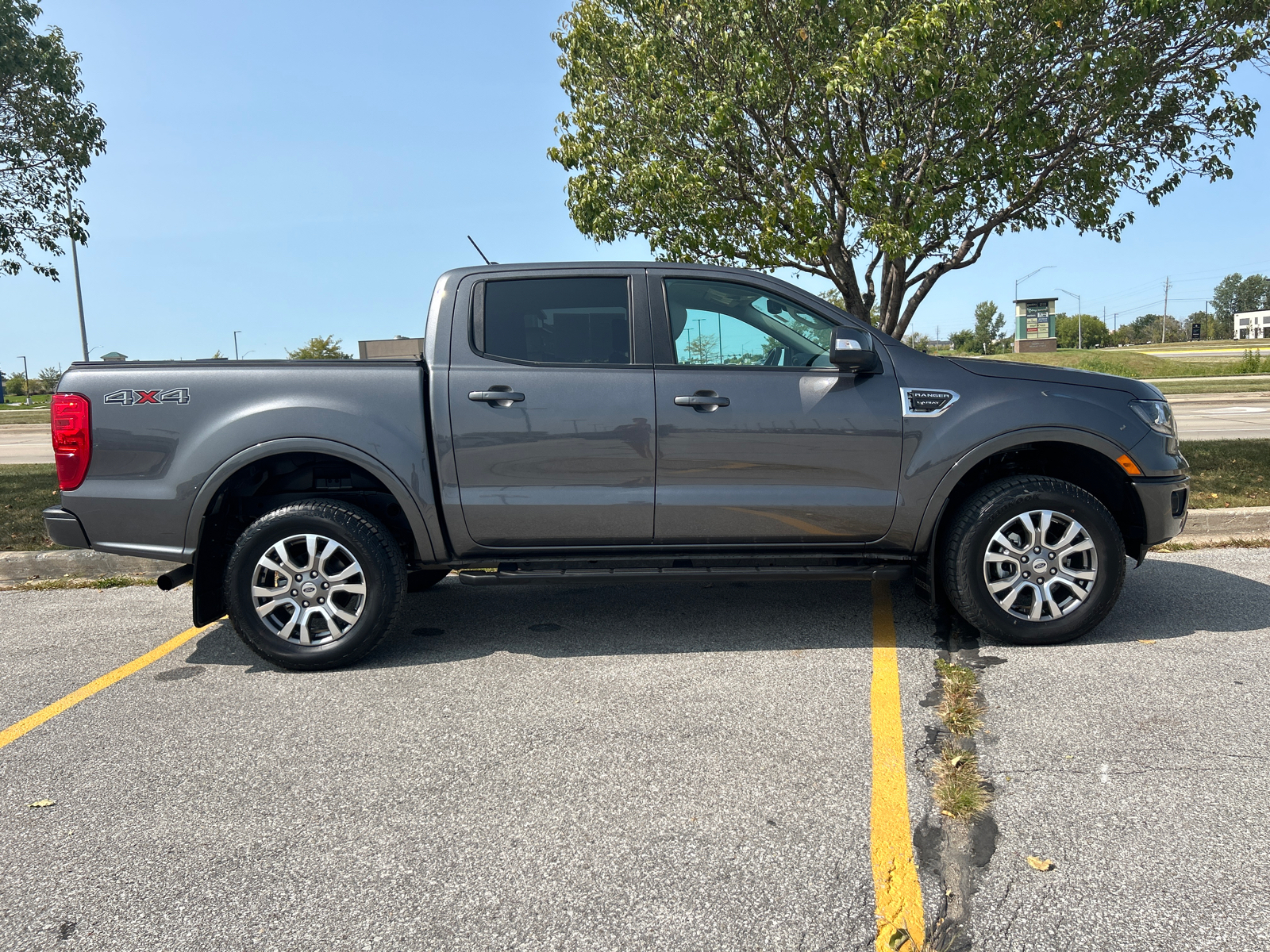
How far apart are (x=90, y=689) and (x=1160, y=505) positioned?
5.25 m

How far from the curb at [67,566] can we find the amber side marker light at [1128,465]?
20.1 ft

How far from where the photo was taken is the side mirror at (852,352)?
13.9ft

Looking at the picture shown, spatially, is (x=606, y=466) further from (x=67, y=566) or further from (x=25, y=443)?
(x=25, y=443)

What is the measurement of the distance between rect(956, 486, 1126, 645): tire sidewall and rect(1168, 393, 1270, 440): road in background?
9182mm

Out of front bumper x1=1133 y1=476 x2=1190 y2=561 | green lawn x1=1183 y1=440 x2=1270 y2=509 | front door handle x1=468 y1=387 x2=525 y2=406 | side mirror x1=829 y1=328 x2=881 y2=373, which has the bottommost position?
green lawn x1=1183 y1=440 x2=1270 y2=509

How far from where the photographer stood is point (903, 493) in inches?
174

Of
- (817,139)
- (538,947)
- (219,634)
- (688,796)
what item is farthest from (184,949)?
(817,139)

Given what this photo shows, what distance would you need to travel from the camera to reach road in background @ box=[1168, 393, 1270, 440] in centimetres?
1370

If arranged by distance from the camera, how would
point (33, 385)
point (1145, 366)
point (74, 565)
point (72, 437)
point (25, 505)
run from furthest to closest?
point (33, 385)
point (1145, 366)
point (25, 505)
point (74, 565)
point (72, 437)

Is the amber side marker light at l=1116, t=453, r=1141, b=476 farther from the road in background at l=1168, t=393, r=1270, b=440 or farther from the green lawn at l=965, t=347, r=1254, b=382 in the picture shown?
the green lawn at l=965, t=347, r=1254, b=382

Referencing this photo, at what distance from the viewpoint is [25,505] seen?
8867mm

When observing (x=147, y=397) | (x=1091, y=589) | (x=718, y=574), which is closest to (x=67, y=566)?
(x=147, y=397)

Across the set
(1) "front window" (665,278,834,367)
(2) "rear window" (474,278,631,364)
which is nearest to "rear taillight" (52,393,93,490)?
(2) "rear window" (474,278,631,364)

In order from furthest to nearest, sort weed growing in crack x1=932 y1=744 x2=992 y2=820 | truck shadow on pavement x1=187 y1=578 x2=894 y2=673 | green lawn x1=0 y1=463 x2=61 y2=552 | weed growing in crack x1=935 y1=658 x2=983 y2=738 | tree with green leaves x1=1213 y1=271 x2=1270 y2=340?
tree with green leaves x1=1213 y1=271 x2=1270 y2=340 < green lawn x1=0 y1=463 x2=61 y2=552 < truck shadow on pavement x1=187 y1=578 x2=894 y2=673 < weed growing in crack x1=935 y1=658 x2=983 y2=738 < weed growing in crack x1=932 y1=744 x2=992 y2=820
